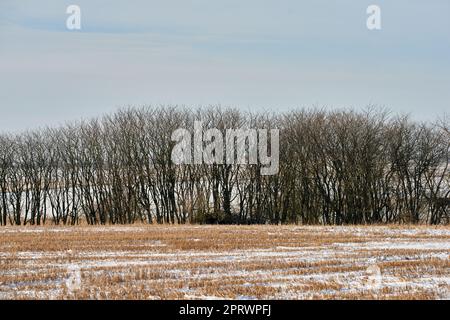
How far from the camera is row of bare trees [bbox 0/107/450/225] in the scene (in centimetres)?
5700

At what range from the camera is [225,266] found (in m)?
17.6

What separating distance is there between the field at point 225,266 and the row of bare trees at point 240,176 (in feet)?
97.3

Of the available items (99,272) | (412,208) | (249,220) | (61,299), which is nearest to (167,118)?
(249,220)

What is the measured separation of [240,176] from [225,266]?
144ft

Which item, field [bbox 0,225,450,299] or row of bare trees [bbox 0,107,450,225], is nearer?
field [bbox 0,225,450,299]

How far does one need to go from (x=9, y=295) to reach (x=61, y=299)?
1392 millimetres

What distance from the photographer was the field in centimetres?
1301

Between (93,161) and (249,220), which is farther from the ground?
(93,161)

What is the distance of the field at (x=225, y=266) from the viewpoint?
13.0 meters

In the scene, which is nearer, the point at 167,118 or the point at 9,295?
the point at 9,295

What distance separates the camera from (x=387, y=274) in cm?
1573

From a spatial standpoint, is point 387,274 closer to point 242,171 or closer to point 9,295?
point 9,295

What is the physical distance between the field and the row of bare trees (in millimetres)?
29644

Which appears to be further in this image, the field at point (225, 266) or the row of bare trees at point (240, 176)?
the row of bare trees at point (240, 176)
